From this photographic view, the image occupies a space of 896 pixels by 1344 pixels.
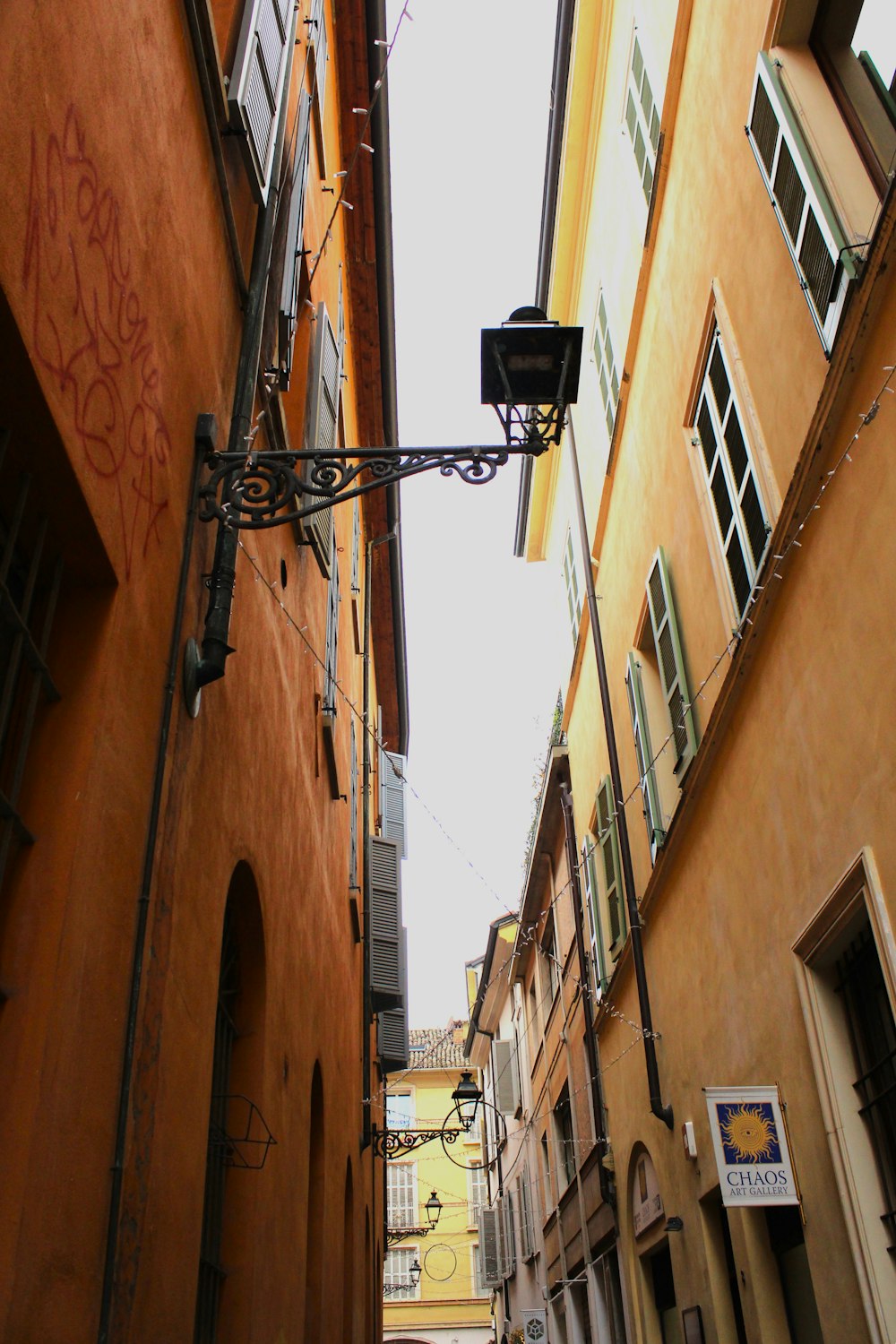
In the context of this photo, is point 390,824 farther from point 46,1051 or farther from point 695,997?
point 46,1051

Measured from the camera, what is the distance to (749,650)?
6293 millimetres

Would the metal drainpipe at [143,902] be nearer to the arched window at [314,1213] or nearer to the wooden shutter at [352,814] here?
the arched window at [314,1213]

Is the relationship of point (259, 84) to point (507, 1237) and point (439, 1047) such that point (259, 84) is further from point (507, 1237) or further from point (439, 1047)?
point (439, 1047)

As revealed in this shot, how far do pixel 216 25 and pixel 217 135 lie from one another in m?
0.97

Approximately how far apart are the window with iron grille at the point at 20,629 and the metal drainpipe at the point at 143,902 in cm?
64

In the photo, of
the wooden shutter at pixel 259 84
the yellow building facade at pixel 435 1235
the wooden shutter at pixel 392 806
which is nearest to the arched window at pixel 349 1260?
the wooden shutter at pixel 259 84

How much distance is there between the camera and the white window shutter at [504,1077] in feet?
80.2

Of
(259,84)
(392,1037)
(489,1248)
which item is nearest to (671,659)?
(259,84)

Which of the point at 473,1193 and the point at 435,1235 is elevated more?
the point at 473,1193

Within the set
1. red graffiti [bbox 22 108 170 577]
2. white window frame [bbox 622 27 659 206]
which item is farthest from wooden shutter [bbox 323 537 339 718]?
red graffiti [bbox 22 108 170 577]

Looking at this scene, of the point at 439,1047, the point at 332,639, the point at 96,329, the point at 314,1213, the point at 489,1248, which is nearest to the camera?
the point at 96,329

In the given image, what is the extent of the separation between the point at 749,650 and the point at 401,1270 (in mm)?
37951

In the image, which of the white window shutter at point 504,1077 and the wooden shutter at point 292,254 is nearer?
the wooden shutter at point 292,254

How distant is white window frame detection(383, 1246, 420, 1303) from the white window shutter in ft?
52.6
